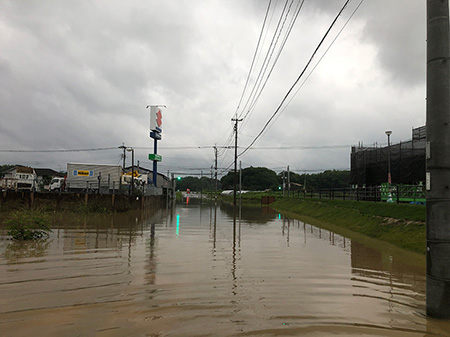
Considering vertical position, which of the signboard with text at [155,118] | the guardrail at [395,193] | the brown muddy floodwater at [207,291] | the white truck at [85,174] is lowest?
the brown muddy floodwater at [207,291]

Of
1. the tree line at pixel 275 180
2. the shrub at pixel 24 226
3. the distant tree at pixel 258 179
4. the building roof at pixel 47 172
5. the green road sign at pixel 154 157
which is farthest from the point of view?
the distant tree at pixel 258 179

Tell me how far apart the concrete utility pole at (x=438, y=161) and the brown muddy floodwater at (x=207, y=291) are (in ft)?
1.80

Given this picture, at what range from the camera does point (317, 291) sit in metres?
6.35

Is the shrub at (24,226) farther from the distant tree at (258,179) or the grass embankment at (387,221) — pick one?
the distant tree at (258,179)

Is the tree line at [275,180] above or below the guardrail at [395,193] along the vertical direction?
above

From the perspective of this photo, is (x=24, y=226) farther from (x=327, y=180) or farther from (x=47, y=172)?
(x=327, y=180)

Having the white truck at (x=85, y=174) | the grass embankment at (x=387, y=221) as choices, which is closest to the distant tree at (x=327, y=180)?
the white truck at (x=85, y=174)

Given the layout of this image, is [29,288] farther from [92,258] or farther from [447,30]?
[447,30]

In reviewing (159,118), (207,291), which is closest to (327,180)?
(159,118)

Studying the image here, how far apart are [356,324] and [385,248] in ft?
27.6

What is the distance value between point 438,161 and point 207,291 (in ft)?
14.8

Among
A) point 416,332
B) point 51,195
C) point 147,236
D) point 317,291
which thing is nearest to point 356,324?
point 416,332

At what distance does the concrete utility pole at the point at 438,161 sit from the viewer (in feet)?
15.4

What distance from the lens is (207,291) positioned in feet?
20.2
